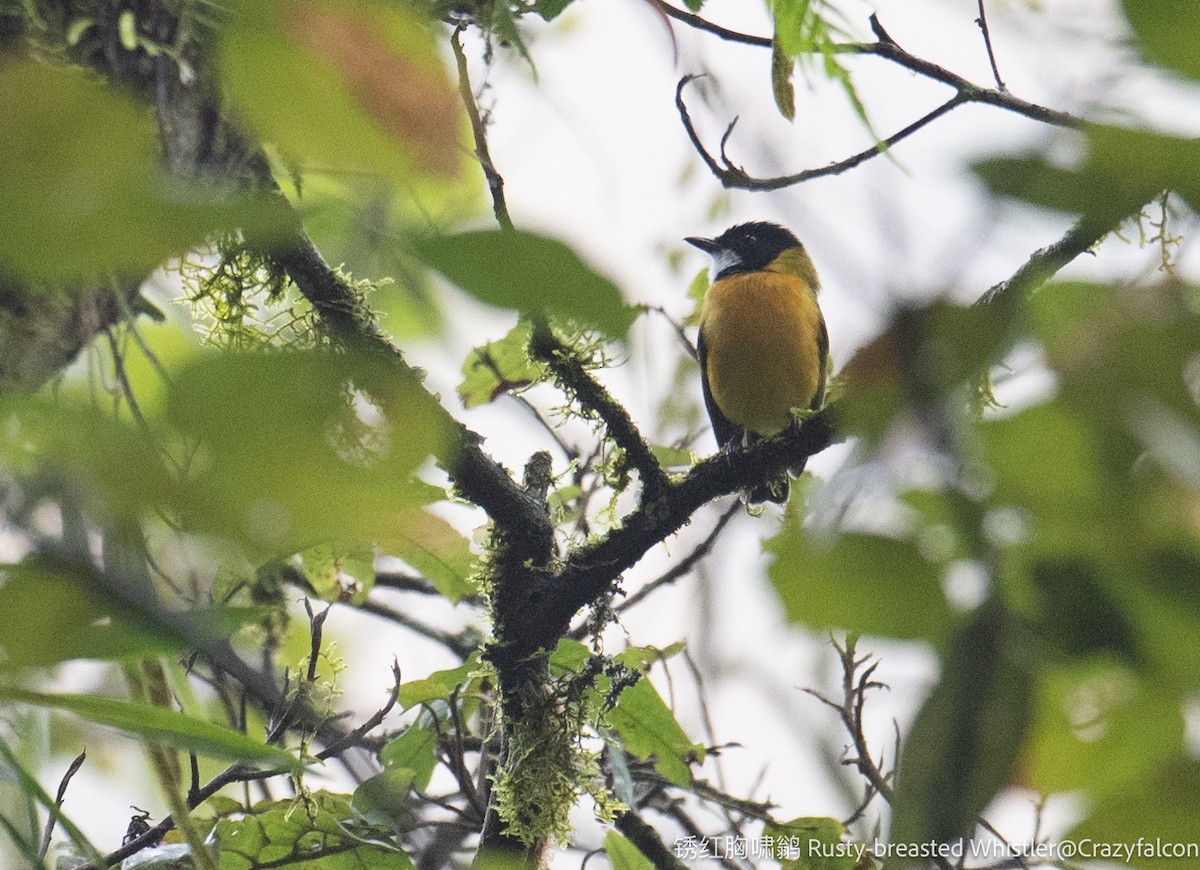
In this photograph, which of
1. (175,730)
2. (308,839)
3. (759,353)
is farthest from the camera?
(759,353)

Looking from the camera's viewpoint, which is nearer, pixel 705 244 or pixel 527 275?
pixel 527 275

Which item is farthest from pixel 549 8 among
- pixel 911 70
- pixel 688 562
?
pixel 688 562

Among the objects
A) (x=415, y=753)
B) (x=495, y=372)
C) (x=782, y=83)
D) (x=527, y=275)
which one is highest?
(x=495, y=372)

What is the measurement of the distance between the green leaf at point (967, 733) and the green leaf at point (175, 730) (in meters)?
0.31

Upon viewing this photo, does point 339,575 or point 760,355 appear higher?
point 760,355

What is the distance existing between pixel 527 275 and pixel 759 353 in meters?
4.16

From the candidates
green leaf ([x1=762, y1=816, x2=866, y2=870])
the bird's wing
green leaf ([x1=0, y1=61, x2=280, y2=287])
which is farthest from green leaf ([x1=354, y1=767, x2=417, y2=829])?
the bird's wing

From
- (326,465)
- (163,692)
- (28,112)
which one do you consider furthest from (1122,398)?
(163,692)

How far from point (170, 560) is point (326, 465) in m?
0.14

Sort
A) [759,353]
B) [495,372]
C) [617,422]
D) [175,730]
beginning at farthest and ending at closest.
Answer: [759,353] < [495,372] < [617,422] < [175,730]

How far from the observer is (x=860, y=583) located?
0.46 metres

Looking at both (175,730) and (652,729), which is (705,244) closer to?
(652,729)

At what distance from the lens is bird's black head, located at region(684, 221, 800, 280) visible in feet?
17.1

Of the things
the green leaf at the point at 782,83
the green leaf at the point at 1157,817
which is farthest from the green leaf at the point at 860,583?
the green leaf at the point at 782,83
